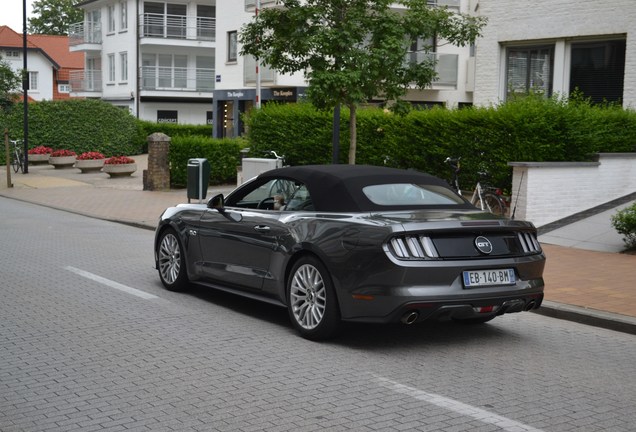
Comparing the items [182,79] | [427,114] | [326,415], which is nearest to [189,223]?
[326,415]

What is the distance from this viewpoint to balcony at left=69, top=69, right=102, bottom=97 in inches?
2510

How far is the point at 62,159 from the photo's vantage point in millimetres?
36125

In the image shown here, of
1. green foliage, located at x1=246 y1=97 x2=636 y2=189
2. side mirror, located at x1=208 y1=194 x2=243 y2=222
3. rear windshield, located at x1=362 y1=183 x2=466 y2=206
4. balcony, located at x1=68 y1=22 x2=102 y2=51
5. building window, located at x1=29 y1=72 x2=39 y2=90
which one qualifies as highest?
balcony, located at x1=68 y1=22 x2=102 y2=51

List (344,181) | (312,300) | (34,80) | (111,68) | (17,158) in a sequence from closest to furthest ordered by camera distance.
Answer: (312,300) < (344,181) < (17,158) < (111,68) < (34,80)

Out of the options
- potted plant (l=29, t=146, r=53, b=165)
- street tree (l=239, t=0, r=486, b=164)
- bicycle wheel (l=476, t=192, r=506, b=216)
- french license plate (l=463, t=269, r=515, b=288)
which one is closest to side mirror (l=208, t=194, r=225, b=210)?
french license plate (l=463, t=269, r=515, b=288)

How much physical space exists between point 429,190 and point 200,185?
33.6 feet

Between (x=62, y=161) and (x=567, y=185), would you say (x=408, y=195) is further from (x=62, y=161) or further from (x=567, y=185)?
(x=62, y=161)

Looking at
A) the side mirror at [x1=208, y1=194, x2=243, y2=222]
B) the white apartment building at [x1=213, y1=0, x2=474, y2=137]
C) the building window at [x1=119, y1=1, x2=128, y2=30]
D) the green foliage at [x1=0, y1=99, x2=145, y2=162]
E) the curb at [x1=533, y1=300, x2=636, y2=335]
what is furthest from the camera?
the building window at [x1=119, y1=1, x2=128, y2=30]

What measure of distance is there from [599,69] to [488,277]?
15321 mm

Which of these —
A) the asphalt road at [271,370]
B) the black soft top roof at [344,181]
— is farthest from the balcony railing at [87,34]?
the black soft top roof at [344,181]

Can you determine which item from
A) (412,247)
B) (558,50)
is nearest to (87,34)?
(558,50)

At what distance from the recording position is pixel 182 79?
59250 mm

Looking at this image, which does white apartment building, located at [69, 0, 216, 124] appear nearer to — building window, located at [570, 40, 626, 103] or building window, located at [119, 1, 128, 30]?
building window, located at [119, 1, 128, 30]

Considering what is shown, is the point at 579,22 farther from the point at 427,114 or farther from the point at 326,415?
the point at 326,415
